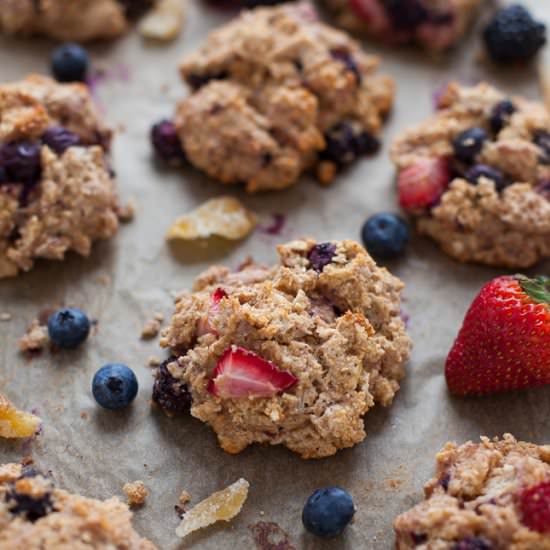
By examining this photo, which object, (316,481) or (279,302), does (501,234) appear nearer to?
(279,302)

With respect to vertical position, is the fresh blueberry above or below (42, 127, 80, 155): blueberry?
below

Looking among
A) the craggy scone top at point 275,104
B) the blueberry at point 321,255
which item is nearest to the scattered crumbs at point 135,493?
the blueberry at point 321,255

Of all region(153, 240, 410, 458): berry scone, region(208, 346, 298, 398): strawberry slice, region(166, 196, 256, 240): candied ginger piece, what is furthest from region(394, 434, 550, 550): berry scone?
region(166, 196, 256, 240): candied ginger piece

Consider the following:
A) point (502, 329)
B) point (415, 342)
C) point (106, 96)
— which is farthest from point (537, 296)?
point (106, 96)

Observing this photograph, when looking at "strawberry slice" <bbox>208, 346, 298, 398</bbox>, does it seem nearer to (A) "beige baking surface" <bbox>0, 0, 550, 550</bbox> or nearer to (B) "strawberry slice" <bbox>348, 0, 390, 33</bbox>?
(A) "beige baking surface" <bbox>0, 0, 550, 550</bbox>

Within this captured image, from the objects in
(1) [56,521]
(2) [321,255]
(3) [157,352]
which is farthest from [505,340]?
(1) [56,521]

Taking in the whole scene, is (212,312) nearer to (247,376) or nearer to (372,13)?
(247,376)

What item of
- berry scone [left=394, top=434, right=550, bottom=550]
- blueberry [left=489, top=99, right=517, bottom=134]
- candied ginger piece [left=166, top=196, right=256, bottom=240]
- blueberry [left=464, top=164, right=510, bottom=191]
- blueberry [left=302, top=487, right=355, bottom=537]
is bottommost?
blueberry [left=302, top=487, right=355, bottom=537]
